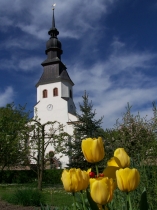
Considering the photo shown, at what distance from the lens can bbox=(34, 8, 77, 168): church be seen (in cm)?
3684

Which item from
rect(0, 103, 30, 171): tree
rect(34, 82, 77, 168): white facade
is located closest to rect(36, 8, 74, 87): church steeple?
rect(34, 82, 77, 168): white facade

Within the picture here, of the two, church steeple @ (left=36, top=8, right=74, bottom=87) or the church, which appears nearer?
the church

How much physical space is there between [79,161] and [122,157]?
17061 mm

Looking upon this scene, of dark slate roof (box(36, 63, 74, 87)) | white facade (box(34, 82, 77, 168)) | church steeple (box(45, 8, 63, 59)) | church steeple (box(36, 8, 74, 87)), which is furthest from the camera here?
church steeple (box(45, 8, 63, 59))

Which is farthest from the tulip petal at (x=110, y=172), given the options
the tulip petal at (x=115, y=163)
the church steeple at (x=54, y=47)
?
the church steeple at (x=54, y=47)

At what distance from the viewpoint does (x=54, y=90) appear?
38.0 meters

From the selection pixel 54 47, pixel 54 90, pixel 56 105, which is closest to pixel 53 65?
pixel 54 47

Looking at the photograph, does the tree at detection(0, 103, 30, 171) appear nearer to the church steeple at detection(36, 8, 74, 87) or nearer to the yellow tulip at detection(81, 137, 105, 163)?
the yellow tulip at detection(81, 137, 105, 163)

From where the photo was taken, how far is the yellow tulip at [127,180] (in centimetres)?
116

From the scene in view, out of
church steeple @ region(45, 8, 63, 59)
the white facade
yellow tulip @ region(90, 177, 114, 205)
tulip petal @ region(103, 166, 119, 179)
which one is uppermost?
church steeple @ region(45, 8, 63, 59)

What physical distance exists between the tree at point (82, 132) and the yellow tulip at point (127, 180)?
16800 millimetres

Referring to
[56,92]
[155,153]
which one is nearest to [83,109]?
[155,153]

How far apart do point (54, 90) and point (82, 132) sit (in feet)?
67.0

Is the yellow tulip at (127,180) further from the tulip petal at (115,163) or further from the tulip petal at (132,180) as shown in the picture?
the tulip petal at (115,163)
